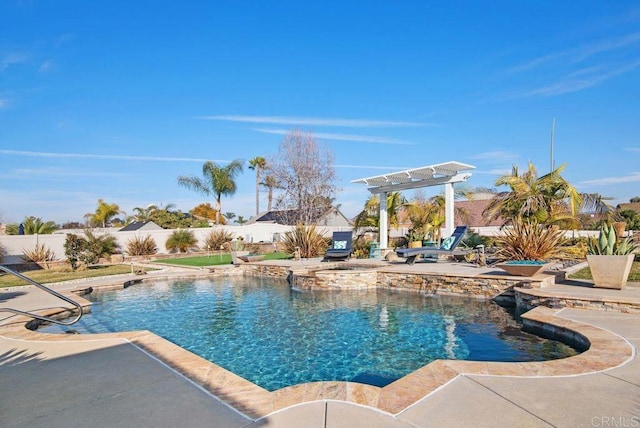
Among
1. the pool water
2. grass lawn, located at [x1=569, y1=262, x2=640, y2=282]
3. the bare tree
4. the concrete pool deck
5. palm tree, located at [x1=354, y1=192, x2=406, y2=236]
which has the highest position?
the bare tree

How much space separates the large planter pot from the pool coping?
3.05 m

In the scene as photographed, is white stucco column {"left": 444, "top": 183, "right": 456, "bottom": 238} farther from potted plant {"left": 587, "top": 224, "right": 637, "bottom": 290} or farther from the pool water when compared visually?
potted plant {"left": 587, "top": 224, "right": 637, "bottom": 290}

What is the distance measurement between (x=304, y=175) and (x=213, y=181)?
1085 centimetres

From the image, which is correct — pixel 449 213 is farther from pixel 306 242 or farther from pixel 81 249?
pixel 81 249

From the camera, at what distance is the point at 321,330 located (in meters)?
6.56

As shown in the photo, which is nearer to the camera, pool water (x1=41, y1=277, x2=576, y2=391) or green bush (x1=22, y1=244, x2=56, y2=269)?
pool water (x1=41, y1=277, x2=576, y2=391)

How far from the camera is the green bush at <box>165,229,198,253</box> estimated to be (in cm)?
2305

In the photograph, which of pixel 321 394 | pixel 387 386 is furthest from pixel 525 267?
pixel 321 394

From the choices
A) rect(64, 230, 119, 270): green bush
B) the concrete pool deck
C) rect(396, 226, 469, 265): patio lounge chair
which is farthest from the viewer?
rect(64, 230, 119, 270): green bush

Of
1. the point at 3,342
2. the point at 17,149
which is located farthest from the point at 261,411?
the point at 17,149

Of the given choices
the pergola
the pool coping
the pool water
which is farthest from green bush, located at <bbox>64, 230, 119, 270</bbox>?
the pool coping

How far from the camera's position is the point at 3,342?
16.5 feet

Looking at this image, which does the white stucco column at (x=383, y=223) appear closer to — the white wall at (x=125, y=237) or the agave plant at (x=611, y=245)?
the white wall at (x=125, y=237)

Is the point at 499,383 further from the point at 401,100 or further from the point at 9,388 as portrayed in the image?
the point at 401,100
